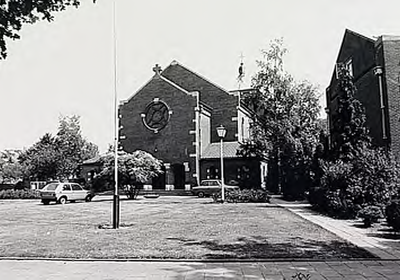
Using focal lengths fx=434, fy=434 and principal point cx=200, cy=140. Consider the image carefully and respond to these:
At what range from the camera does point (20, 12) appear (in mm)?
6430

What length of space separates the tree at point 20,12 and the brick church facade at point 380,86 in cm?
1921

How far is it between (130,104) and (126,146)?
15.7ft

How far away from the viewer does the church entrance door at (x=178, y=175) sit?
45719mm

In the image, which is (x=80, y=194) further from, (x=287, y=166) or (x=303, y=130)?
(x=303, y=130)

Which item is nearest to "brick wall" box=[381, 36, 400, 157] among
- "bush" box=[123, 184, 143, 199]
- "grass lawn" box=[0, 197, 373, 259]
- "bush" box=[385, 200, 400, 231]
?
"grass lawn" box=[0, 197, 373, 259]

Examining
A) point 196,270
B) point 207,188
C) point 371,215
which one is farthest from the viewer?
point 207,188

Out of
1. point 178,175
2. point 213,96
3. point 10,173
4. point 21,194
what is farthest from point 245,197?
point 10,173

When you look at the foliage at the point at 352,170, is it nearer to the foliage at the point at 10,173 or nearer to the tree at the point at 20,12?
the tree at the point at 20,12

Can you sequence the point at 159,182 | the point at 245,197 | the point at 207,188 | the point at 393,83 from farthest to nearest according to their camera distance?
the point at 159,182
the point at 207,188
the point at 245,197
the point at 393,83

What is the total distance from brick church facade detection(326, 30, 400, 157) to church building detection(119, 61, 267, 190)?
16.2m

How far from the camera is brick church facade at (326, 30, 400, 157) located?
23.9 meters

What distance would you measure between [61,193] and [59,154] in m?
22.3

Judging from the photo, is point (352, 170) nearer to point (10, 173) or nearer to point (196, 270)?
point (196, 270)

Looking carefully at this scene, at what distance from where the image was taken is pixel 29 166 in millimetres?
55562
